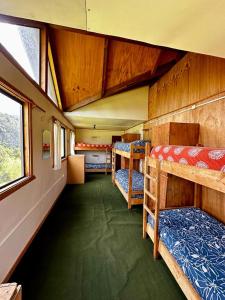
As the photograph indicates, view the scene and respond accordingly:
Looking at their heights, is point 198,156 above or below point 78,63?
below

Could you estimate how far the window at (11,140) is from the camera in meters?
1.54

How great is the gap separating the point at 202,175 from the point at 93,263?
1.55m

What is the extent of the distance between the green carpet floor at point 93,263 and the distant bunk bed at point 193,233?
0.23m

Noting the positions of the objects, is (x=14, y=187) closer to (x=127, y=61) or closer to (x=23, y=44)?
(x=23, y=44)

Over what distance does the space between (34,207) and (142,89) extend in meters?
4.17

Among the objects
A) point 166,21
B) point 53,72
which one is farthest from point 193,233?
point 53,72

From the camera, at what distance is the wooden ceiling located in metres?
2.52

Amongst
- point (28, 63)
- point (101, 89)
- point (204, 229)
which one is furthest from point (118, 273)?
point (101, 89)

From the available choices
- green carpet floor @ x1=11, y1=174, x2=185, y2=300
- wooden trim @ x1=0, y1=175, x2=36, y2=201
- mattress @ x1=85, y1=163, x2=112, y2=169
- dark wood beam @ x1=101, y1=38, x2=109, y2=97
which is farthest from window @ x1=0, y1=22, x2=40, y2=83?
mattress @ x1=85, y1=163, x2=112, y2=169

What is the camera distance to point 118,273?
61.2 inches

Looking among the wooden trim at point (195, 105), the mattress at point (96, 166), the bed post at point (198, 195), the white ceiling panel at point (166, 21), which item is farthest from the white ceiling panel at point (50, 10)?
the mattress at point (96, 166)

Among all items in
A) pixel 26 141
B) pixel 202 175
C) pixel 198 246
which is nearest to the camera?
pixel 202 175

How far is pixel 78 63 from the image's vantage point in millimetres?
2857

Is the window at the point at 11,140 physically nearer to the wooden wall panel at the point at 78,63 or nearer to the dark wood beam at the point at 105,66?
the wooden wall panel at the point at 78,63
